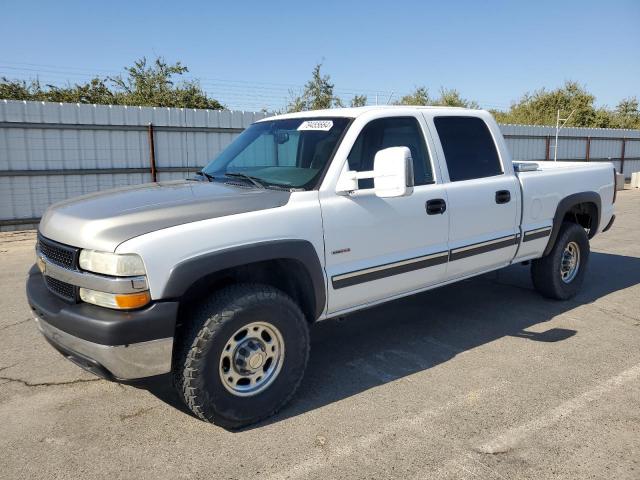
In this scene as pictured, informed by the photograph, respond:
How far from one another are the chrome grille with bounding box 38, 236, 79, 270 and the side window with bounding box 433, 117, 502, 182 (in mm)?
2809

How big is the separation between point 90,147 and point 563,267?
9387 mm

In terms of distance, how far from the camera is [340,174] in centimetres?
360

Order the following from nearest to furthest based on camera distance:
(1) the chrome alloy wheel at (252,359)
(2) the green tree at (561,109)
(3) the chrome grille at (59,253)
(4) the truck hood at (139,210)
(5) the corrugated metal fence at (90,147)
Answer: (4) the truck hood at (139,210)
(3) the chrome grille at (59,253)
(1) the chrome alloy wheel at (252,359)
(5) the corrugated metal fence at (90,147)
(2) the green tree at (561,109)

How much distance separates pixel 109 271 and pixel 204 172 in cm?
177

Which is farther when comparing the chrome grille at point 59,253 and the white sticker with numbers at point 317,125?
the white sticker with numbers at point 317,125

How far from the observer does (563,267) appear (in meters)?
5.70

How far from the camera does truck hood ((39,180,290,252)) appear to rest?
2.88m

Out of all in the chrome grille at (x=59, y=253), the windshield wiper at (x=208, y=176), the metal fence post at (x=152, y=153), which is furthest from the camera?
the metal fence post at (x=152, y=153)

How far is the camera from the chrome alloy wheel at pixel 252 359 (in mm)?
3154

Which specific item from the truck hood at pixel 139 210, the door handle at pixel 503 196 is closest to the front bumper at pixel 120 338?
the truck hood at pixel 139 210

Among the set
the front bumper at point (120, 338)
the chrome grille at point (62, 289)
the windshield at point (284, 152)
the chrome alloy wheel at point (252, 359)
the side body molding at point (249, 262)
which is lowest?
the chrome alloy wheel at point (252, 359)

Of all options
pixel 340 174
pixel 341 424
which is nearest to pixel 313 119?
pixel 340 174

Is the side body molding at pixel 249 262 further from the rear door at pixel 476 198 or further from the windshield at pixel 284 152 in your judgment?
the rear door at pixel 476 198

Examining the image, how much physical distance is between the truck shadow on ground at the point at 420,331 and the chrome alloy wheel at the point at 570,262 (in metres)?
0.27
